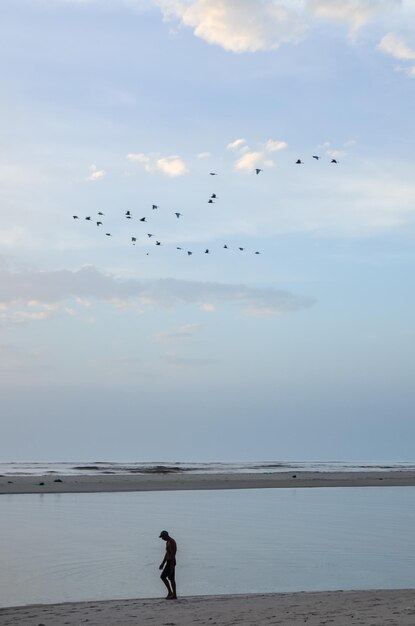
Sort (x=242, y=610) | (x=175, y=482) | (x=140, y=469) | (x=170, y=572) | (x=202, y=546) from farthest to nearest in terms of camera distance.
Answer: (x=140, y=469), (x=175, y=482), (x=202, y=546), (x=170, y=572), (x=242, y=610)

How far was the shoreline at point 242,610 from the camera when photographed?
15.1 meters

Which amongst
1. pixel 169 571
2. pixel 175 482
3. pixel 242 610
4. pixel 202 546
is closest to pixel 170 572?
pixel 169 571

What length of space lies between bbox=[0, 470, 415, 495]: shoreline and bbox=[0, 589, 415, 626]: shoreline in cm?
3455

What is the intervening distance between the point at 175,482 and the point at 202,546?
3439 cm

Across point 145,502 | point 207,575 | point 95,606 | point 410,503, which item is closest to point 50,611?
point 95,606

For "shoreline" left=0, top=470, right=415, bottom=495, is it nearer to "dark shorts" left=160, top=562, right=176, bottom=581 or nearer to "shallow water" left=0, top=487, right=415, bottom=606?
"shallow water" left=0, top=487, right=415, bottom=606

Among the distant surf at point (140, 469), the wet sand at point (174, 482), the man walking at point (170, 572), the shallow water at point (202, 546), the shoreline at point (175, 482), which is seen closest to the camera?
the man walking at point (170, 572)

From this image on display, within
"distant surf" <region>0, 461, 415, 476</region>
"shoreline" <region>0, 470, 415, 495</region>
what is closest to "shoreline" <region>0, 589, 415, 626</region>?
"shoreline" <region>0, 470, 415, 495</region>

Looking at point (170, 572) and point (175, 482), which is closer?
point (170, 572)

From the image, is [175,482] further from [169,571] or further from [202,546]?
[169,571]

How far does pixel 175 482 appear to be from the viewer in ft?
202

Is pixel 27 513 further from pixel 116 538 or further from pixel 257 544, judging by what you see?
pixel 257 544

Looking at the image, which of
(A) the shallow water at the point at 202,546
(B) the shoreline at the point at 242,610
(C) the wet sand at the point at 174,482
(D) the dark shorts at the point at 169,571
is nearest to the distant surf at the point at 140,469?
(C) the wet sand at the point at 174,482

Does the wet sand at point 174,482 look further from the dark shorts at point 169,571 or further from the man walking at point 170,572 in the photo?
the dark shorts at point 169,571
